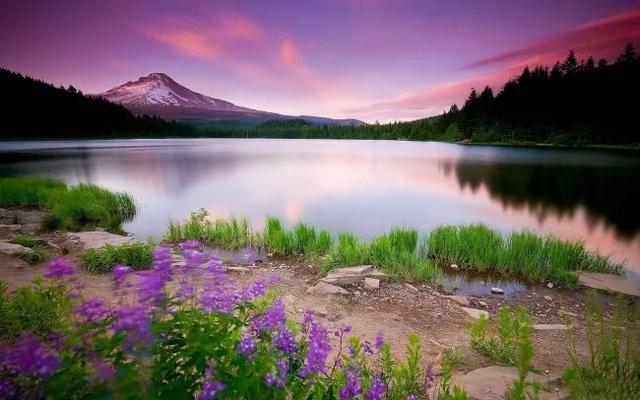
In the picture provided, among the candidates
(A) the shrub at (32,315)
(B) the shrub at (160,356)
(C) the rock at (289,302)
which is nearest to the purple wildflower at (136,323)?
(B) the shrub at (160,356)

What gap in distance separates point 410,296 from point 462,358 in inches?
107

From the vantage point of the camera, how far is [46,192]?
17547 mm

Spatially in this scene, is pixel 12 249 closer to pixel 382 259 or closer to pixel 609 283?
pixel 382 259

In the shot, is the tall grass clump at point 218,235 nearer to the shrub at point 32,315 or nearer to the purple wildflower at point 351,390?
the shrub at point 32,315

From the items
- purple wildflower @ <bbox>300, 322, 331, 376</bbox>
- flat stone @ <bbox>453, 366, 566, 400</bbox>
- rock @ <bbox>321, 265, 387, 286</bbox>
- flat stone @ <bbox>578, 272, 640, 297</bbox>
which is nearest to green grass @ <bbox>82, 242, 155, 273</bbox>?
rock @ <bbox>321, 265, 387, 286</bbox>

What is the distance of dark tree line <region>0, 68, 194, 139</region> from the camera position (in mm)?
117938

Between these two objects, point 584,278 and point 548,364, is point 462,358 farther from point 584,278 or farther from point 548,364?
point 584,278

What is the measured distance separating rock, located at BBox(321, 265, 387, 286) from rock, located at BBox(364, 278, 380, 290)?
6.9 inches

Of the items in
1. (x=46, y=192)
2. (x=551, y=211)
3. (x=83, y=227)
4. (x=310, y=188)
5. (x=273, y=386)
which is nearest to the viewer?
(x=273, y=386)

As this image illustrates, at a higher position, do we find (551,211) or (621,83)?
(621,83)

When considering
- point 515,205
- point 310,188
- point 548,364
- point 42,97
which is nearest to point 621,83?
point 515,205

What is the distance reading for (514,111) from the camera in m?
108

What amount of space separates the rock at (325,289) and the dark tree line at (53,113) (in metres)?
152

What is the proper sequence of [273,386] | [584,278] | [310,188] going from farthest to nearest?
[310,188] < [584,278] < [273,386]
